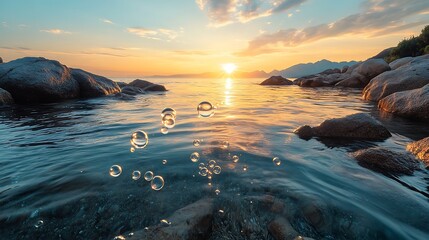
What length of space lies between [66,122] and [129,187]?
608cm

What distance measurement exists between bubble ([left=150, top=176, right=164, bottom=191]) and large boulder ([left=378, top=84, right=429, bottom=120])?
944cm

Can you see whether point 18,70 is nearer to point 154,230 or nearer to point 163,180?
point 163,180

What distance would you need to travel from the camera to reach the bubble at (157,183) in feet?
11.9

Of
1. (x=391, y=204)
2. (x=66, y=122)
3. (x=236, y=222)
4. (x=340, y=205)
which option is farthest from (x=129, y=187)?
(x=66, y=122)

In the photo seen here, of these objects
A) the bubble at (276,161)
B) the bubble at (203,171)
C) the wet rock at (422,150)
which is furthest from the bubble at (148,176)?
the wet rock at (422,150)

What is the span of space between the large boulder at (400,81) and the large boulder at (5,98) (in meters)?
20.1

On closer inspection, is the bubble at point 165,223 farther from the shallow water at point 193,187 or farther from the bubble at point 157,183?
the bubble at point 157,183

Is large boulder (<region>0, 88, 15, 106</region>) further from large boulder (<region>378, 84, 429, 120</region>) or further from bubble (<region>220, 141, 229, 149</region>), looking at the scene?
large boulder (<region>378, 84, 429, 120</region>)

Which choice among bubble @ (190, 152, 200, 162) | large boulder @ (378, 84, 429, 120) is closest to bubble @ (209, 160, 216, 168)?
bubble @ (190, 152, 200, 162)

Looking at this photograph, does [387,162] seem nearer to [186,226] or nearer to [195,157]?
[195,157]

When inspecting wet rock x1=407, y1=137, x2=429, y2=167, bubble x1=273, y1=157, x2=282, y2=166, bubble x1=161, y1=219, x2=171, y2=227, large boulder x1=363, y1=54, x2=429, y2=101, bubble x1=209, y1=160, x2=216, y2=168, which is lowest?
bubble x1=161, y1=219, x2=171, y2=227

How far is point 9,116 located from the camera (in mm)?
9508

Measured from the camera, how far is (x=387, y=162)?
4.44 meters

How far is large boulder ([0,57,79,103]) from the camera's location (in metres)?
13.5
